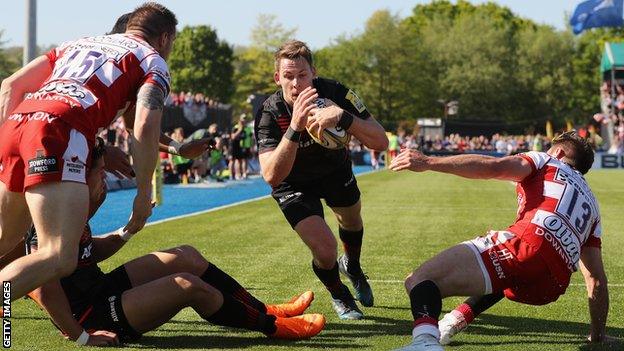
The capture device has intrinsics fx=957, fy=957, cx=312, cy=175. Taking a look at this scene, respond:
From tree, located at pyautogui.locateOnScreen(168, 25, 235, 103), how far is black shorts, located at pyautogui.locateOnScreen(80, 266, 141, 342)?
321ft

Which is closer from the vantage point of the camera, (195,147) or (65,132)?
(65,132)

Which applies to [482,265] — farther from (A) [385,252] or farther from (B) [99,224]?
(B) [99,224]

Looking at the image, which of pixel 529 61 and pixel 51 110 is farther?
pixel 529 61

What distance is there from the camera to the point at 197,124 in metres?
38.7

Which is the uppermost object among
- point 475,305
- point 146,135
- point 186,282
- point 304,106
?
point 304,106

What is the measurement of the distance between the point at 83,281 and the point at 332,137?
6.69ft

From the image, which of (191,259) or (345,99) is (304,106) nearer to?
(345,99)

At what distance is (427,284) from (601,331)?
1573 mm

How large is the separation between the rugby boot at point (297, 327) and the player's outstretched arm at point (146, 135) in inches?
55.6

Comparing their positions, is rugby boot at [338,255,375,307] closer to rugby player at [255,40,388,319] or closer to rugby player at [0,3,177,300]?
rugby player at [255,40,388,319]

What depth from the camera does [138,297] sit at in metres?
5.90

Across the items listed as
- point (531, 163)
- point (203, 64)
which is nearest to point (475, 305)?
point (531, 163)

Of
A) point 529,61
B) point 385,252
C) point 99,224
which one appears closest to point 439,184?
point 99,224

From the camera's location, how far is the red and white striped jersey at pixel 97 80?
5.26m
